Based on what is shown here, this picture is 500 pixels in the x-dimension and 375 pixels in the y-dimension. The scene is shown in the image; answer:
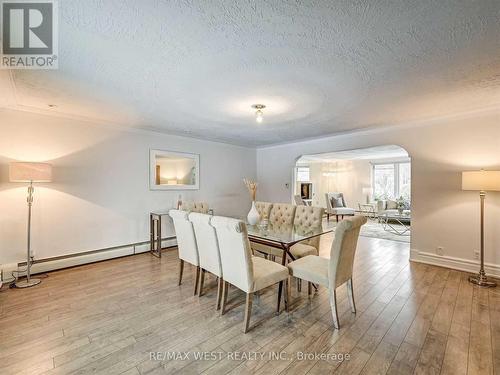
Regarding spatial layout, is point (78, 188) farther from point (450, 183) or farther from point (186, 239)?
point (450, 183)

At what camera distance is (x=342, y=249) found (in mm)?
2166

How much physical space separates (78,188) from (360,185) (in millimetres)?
9177

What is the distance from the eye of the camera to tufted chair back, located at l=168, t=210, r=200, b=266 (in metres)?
2.76

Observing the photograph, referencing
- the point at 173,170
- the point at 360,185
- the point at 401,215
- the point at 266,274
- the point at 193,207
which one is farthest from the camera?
the point at 360,185

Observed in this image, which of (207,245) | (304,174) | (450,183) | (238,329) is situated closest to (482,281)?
(450,183)

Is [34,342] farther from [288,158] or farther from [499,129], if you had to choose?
[499,129]

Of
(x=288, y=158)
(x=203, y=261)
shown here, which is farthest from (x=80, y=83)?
(x=288, y=158)

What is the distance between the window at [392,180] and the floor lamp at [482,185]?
564 centimetres

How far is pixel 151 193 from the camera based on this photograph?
4.64 m

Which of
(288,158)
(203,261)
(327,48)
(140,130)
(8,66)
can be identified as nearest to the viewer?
(327,48)

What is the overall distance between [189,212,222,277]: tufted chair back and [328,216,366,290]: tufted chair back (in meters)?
1.12

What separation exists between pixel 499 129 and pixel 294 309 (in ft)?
12.2

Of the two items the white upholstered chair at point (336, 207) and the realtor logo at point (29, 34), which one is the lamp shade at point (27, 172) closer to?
the realtor logo at point (29, 34)

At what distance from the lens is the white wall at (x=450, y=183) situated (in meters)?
3.34
